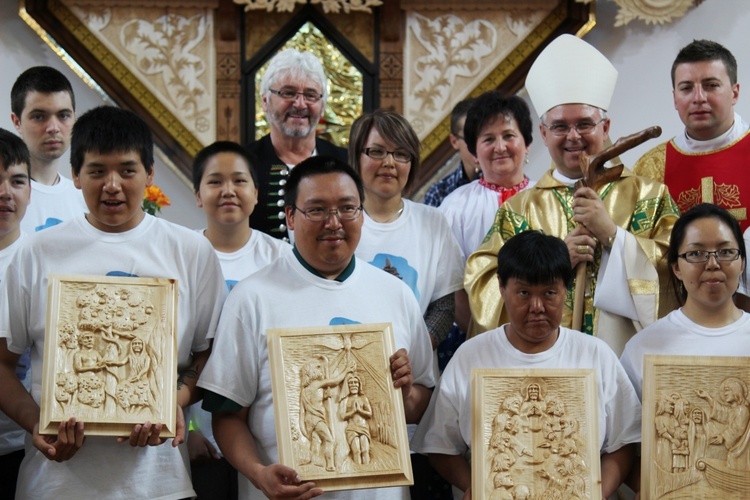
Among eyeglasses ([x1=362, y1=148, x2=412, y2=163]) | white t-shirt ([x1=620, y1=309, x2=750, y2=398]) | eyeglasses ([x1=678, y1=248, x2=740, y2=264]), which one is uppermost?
eyeglasses ([x1=362, y1=148, x2=412, y2=163])

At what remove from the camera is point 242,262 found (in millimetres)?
3656

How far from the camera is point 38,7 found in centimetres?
582

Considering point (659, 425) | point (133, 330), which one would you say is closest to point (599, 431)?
point (659, 425)

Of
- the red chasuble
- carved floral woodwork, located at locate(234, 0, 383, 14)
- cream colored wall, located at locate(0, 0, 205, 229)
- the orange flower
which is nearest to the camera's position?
the red chasuble

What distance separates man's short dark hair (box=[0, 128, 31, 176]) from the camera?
11.2ft

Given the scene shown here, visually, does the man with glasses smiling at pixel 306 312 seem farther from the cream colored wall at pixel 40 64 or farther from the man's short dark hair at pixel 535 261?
the cream colored wall at pixel 40 64

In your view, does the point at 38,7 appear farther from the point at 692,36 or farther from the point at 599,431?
the point at 599,431

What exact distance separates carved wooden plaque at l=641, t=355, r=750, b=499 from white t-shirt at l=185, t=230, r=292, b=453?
126cm

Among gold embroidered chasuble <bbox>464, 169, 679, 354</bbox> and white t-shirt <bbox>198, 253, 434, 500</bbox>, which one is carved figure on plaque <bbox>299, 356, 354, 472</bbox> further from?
gold embroidered chasuble <bbox>464, 169, 679, 354</bbox>

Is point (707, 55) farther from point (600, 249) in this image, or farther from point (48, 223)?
point (48, 223)

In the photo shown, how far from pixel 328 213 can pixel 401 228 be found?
688mm

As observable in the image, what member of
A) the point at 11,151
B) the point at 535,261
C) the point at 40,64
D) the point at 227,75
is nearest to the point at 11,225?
the point at 11,151

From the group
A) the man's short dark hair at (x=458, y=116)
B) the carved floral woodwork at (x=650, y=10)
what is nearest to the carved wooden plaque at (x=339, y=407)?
the man's short dark hair at (x=458, y=116)

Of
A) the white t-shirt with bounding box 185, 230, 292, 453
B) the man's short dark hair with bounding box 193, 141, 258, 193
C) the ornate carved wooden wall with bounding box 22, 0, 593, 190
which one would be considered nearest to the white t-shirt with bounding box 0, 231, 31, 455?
the white t-shirt with bounding box 185, 230, 292, 453
